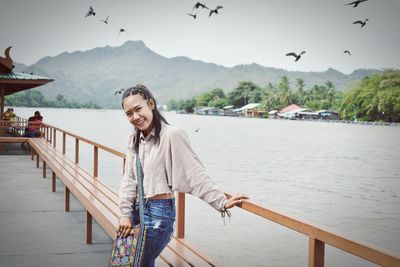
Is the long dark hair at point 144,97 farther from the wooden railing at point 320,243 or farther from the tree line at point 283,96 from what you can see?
the tree line at point 283,96

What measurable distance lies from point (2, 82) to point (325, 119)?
130 meters

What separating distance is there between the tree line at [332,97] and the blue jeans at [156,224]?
96481 millimetres

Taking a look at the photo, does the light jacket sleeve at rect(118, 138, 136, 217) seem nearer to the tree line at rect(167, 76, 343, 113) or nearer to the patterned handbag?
the patterned handbag

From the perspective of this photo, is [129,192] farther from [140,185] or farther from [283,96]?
[283,96]

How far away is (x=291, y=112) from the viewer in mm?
141750

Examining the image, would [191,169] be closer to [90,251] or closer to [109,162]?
[90,251]

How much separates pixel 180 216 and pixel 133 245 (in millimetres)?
1290

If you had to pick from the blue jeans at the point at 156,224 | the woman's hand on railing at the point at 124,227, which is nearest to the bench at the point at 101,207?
the blue jeans at the point at 156,224

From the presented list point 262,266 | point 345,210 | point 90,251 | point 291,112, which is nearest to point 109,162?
point 345,210

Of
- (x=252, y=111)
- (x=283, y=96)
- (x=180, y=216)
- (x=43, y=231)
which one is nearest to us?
(x=180, y=216)

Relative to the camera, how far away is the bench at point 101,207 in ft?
10.7

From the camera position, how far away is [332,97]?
137500mm

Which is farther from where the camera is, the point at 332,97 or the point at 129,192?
the point at 332,97

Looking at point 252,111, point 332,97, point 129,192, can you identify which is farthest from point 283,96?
point 129,192
